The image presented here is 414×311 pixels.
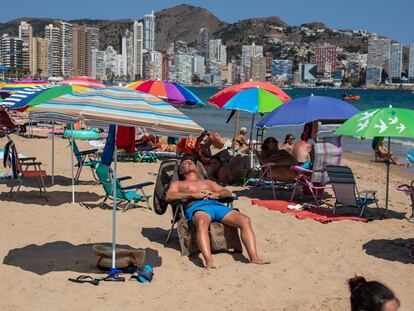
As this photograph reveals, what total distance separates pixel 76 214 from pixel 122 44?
7618 inches

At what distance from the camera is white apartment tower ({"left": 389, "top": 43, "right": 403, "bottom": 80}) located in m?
172

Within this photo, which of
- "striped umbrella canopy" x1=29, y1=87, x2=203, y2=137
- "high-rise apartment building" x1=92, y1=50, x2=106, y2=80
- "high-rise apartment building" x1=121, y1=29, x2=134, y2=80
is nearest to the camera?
"striped umbrella canopy" x1=29, y1=87, x2=203, y2=137

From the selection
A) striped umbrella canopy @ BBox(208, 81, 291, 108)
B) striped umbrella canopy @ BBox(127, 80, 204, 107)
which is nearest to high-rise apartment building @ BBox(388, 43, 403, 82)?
striped umbrella canopy @ BBox(127, 80, 204, 107)

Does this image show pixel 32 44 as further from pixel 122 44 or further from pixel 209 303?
pixel 209 303

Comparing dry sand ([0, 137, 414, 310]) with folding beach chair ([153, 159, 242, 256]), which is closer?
dry sand ([0, 137, 414, 310])

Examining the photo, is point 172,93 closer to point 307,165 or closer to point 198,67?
point 307,165

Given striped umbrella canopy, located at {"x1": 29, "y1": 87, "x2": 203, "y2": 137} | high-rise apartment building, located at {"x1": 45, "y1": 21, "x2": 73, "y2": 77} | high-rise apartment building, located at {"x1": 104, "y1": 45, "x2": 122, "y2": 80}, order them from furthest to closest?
high-rise apartment building, located at {"x1": 104, "y1": 45, "x2": 122, "y2": 80}
high-rise apartment building, located at {"x1": 45, "y1": 21, "x2": 73, "y2": 77}
striped umbrella canopy, located at {"x1": 29, "y1": 87, "x2": 203, "y2": 137}

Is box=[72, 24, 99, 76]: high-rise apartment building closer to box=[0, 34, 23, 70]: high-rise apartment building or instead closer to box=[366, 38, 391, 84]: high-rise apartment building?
box=[0, 34, 23, 70]: high-rise apartment building

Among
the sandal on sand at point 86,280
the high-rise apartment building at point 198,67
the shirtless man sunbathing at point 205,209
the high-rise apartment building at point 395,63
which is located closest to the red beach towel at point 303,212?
the shirtless man sunbathing at point 205,209

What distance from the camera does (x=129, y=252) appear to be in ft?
17.0

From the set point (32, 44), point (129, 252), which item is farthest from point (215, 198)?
point (32, 44)

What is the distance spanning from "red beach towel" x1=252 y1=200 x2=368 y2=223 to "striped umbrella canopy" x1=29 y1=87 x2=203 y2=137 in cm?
280

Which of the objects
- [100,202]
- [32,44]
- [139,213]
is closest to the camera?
[139,213]

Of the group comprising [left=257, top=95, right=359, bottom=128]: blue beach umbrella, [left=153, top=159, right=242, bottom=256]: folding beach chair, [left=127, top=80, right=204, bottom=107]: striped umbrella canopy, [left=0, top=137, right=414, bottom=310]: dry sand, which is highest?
[left=127, top=80, right=204, bottom=107]: striped umbrella canopy
